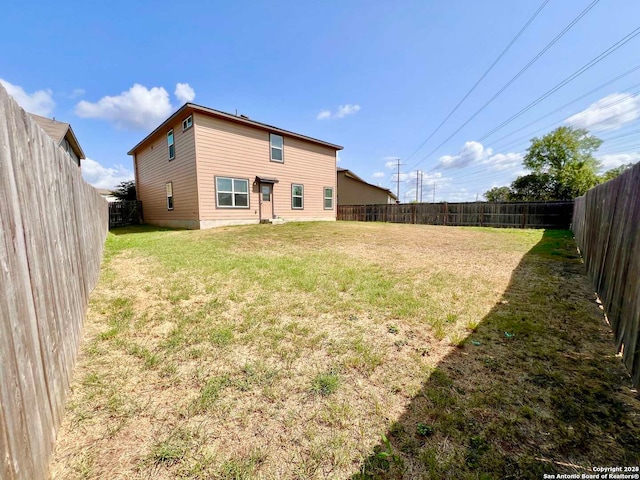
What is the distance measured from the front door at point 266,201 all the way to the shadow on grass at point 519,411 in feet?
40.0

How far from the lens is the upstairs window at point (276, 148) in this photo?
14.3m

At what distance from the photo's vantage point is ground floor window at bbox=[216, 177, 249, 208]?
12391 mm

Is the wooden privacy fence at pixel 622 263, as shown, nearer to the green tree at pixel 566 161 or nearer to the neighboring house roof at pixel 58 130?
the neighboring house roof at pixel 58 130

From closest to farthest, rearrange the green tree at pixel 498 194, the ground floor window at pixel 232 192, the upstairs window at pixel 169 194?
the ground floor window at pixel 232 192, the upstairs window at pixel 169 194, the green tree at pixel 498 194

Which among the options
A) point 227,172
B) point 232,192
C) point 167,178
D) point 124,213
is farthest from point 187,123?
point 124,213

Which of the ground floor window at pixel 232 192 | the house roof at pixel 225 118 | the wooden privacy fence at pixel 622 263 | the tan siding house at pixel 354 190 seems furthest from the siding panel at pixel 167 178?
the tan siding house at pixel 354 190

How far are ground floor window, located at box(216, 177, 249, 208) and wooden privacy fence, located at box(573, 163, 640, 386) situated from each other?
12.5 m

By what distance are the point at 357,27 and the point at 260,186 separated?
8.39m

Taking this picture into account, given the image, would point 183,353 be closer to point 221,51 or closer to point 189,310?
point 189,310

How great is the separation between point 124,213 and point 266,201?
10230 millimetres

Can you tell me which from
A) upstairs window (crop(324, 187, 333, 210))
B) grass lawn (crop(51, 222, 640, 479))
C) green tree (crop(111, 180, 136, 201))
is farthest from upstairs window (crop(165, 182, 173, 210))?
grass lawn (crop(51, 222, 640, 479))

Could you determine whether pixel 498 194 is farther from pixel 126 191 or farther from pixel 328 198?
pixel 126 191

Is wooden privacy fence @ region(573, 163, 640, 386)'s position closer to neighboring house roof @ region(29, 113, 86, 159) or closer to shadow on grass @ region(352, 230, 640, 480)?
shadow on grass @ region(352, 230, 640, 480)

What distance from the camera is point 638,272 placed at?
211 cm
